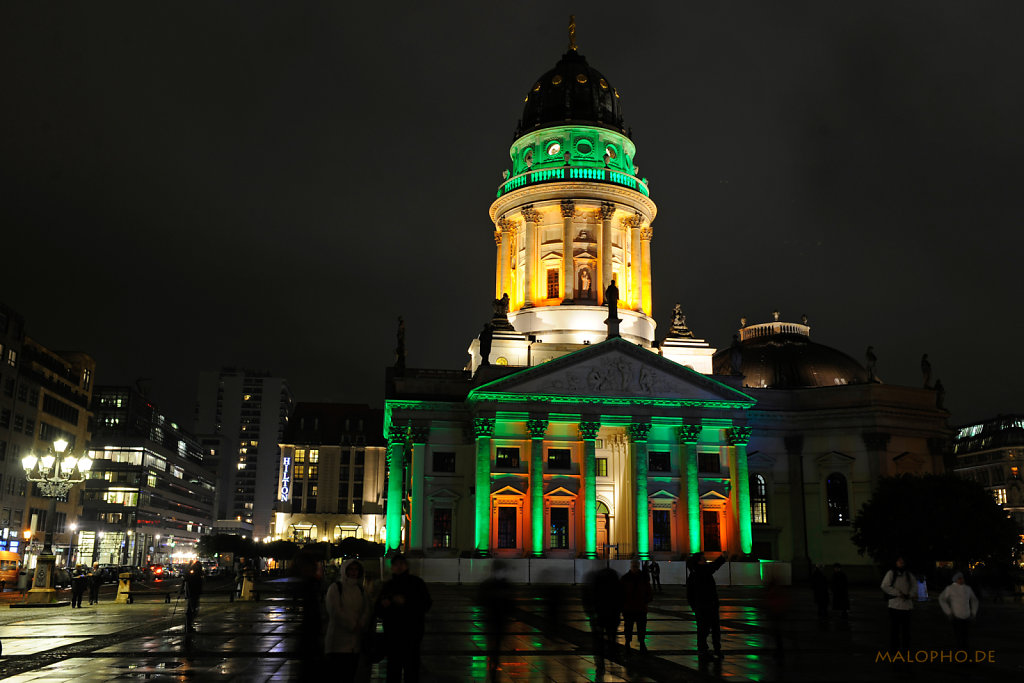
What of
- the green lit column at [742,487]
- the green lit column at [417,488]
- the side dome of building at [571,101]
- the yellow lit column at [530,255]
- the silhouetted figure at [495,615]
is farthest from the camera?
the side dome of building at [571,101]

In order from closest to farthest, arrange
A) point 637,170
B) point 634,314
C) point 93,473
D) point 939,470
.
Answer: point 939,470 → point 634,314 → point 637,170 → point 93,473

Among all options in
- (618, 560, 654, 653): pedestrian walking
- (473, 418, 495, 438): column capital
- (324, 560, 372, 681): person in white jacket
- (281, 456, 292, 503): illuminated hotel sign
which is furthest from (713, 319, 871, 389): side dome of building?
(281, 456, 292, 503): illuminated hotel sign

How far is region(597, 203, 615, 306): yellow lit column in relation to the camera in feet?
244

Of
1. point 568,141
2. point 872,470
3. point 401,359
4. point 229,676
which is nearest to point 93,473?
point 401,359

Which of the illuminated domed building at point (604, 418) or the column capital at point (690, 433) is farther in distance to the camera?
the column capital at point (690, 433)

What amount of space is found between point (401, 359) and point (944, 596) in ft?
168

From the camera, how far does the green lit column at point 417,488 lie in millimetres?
60438

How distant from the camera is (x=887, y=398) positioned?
67.8 meters

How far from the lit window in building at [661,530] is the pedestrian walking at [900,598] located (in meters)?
41.0

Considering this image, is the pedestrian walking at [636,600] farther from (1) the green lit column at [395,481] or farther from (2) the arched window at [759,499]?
(2) the arched window at [759,499]

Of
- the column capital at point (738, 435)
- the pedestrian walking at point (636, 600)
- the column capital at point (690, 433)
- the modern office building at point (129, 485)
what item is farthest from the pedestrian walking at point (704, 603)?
the modern office building at point (129, 485)

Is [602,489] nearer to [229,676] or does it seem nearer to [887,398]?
[887,398]

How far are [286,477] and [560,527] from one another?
7761cm

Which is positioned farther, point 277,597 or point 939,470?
point 939,470
